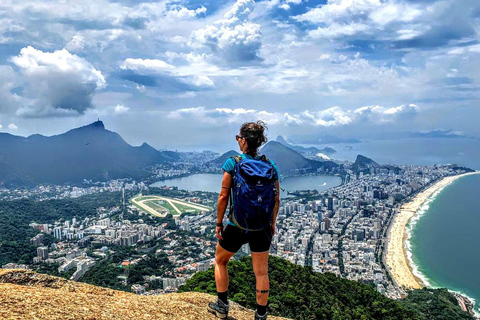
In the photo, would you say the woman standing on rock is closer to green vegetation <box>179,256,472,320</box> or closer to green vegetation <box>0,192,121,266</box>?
green vegetation <box>179,256,472,320</box>

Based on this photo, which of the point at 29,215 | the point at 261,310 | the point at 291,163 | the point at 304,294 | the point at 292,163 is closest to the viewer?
the point at 261,310

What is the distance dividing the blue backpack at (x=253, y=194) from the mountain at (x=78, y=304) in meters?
0.86

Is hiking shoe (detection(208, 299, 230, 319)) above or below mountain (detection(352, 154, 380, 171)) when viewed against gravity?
above

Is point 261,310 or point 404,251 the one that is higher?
point 261,310

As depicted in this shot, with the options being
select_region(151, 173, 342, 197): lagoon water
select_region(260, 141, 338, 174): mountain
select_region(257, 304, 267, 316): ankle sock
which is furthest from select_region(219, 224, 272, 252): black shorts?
select_region(260, 141, 338, 174): mountain

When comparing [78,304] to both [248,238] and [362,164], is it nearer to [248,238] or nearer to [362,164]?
[248,238]

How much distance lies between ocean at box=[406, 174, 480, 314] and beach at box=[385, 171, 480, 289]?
38 centimetres

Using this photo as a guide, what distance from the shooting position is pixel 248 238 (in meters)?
2.11

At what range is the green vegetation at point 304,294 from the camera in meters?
5.57

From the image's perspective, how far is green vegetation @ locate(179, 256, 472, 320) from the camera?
557 cm

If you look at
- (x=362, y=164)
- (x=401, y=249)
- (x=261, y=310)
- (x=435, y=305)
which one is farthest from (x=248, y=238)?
(x=362, y=164)

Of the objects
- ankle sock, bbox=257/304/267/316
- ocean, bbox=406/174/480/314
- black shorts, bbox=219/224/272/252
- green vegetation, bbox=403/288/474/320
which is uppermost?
black shorts, bbox=219/224/272/252

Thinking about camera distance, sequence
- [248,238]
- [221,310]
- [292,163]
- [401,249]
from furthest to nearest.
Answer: [292,163] < [401,249] < [221,310] < [248,238]

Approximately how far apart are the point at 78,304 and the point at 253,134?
1469 millimetres
